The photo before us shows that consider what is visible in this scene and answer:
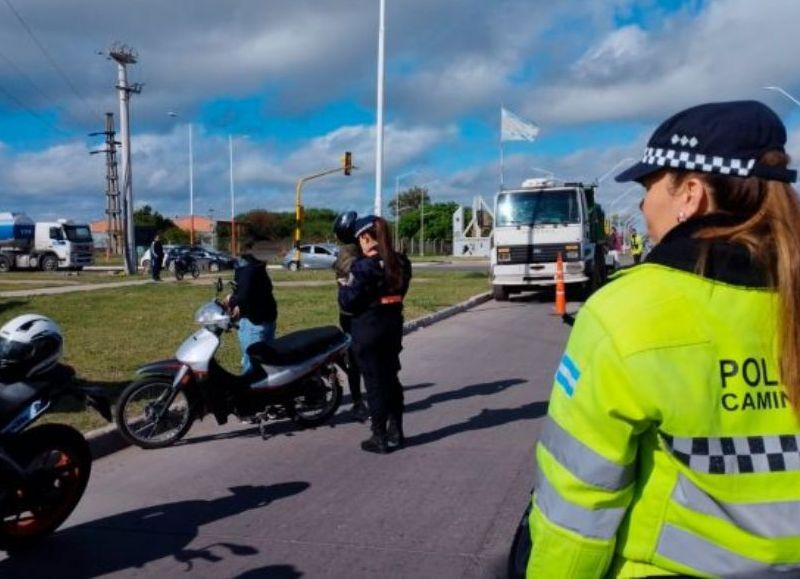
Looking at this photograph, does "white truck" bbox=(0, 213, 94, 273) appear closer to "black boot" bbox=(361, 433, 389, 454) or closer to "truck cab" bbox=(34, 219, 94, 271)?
A: "truck cab" bbox=(34, 219, 94, 271)

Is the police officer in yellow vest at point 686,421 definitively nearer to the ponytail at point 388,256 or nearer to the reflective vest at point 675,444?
the reflective vest at point 675,444

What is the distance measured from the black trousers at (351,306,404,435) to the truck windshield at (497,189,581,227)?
1526 centimetres

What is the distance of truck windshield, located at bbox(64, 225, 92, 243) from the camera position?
47938 millimetres

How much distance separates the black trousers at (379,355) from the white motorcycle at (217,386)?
847 millimetres

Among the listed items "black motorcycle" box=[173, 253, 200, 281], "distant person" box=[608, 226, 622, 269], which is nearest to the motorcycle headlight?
"distant person" box=[608, 226, 622, 269]

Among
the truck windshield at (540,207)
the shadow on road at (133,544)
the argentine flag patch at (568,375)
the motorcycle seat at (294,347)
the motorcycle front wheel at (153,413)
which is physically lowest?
the shadow on road at (133,544)

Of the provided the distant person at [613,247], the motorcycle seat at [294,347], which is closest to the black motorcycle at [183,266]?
the distant person at [613,247]

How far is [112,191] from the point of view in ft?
258

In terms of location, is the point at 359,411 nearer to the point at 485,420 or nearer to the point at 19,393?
the point at 485,420

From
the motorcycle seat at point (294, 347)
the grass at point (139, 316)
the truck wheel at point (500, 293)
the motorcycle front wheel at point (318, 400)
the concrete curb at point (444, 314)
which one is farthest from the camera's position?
the truck wheel at point (500, 293)

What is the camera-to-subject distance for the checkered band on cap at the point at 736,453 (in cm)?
154

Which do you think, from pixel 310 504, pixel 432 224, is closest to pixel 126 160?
pixel 310 504

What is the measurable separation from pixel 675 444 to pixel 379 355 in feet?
17.0

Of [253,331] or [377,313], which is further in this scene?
[253,331]
